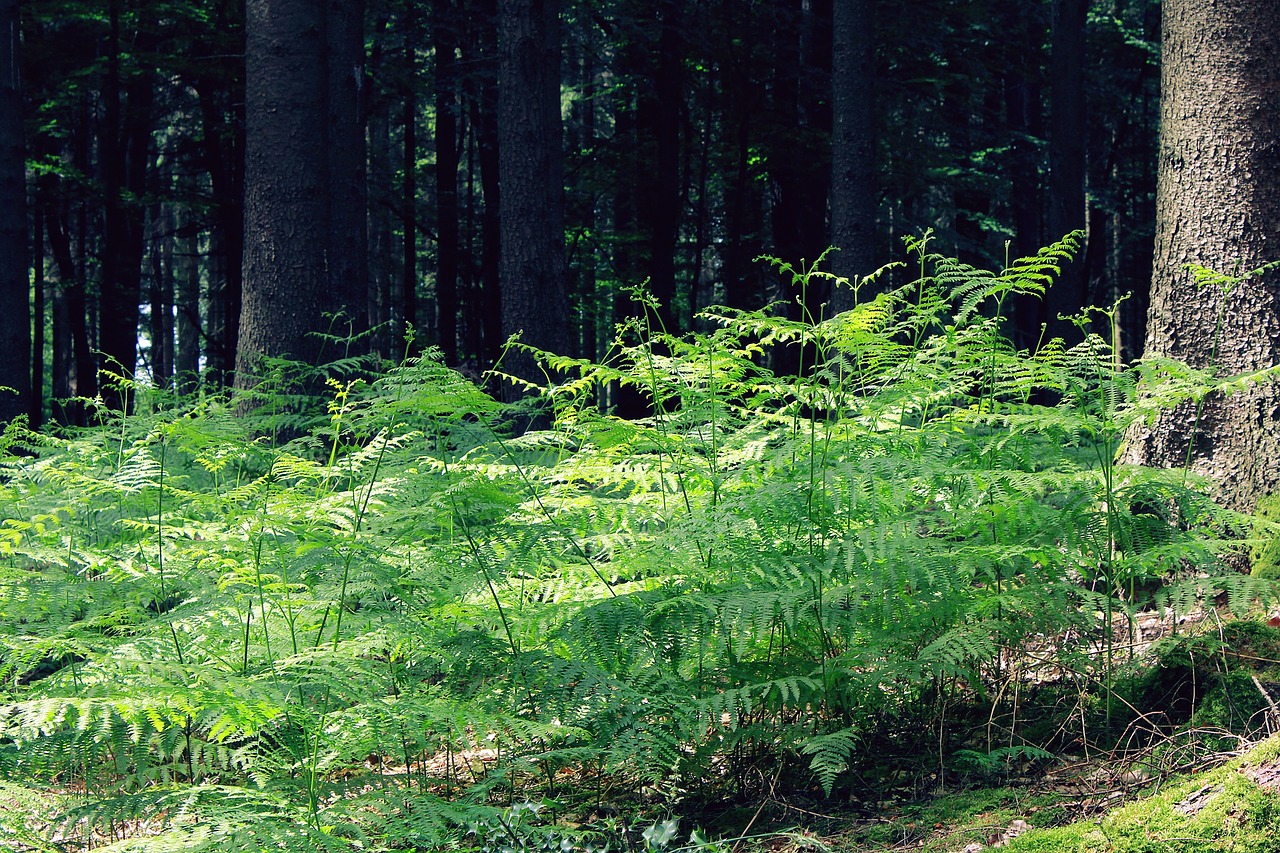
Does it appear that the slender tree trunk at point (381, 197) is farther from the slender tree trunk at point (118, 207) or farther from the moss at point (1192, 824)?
the moss at point (1192, 824)

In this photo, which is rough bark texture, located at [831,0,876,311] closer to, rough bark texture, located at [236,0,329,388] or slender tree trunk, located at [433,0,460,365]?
rough bark texture, located at [236,0,329,388]

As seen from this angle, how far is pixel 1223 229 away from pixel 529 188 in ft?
22.0

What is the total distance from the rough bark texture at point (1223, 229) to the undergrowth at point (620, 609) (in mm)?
463

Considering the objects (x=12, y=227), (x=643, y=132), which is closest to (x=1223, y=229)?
(x=12, y=227)

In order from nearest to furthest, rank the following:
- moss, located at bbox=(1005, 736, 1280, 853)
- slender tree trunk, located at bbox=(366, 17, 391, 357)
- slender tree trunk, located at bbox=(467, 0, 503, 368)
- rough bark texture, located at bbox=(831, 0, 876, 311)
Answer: moss, located at bbox=(1005, 736, 1280, 853) → rough bark texture, located at bbox=(831, 0, 876, 311) → slender tree trunk, located at bbox=(467, 0, 503, 368) → slender tree trunk, located at bbox=(366, 17, 391, 357)

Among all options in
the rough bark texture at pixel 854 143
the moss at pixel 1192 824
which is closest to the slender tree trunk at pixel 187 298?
the rough bark texture at pixel 854 143

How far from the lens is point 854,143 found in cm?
1120

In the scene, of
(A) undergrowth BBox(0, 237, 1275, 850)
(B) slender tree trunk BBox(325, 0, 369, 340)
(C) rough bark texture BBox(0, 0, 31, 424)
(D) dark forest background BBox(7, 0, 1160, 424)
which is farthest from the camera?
(D) dark forest background BBox(7, 0, 1160, 424)

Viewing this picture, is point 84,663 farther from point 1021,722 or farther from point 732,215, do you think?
point 732,215

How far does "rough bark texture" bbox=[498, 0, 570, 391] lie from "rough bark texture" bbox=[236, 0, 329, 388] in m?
1.97

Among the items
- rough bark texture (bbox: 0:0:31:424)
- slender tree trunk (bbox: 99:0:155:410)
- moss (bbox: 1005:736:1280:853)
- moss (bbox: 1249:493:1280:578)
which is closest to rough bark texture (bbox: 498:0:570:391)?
rough bark texture (bbox: 0:0:31:424)

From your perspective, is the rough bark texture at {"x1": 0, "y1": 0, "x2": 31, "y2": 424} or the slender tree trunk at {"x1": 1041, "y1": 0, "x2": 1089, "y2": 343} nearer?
the rough bark texture at {"x1": 0, "y1": 0, "x2": 31, "y2": 424}

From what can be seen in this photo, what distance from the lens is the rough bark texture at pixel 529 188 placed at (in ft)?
31.5

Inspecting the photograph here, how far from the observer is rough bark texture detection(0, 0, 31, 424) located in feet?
34.2
